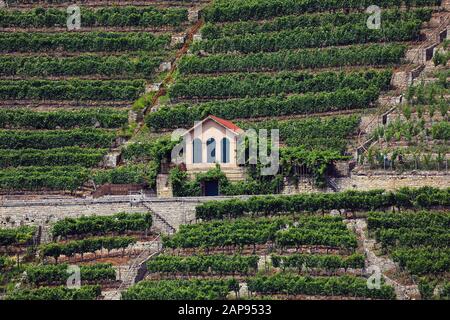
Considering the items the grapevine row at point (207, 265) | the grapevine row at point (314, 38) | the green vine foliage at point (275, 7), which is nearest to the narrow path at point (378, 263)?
the grapevine row at point (207, 265)

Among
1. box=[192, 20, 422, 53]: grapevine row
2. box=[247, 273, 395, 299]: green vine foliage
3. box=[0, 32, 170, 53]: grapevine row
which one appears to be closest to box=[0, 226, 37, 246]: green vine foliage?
box=[247, 273, 395, 299]: green vine foliage

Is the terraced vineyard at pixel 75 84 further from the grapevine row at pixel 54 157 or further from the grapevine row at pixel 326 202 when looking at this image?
the grapevine row at pixel 326 202

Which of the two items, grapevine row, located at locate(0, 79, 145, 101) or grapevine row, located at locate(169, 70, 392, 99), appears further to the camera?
grapevine row, located at locate(0, 79, 145, 101)

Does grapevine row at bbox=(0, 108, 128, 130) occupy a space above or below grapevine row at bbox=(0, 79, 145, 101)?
below

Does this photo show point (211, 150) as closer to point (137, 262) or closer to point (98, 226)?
point (98, 226)

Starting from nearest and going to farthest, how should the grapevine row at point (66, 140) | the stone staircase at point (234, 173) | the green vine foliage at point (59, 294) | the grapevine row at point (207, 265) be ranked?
the green vine foliage at point (59, 294) → the grapevine row at point (207, 265) → the stone staircase at point (234, 173) → the grapevine row at point (66, 140)

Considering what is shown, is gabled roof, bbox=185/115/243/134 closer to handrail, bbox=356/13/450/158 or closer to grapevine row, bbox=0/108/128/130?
handrail, bbox=356/13/450/158

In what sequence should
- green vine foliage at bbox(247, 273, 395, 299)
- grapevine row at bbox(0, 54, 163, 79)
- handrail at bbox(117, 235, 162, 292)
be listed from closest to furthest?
green vine foliage at bbox(247, 273, 395, 299), handrail at bbox(117, 235, 162, 292), grapevine row at bbox(0, 54, 163, 79)
